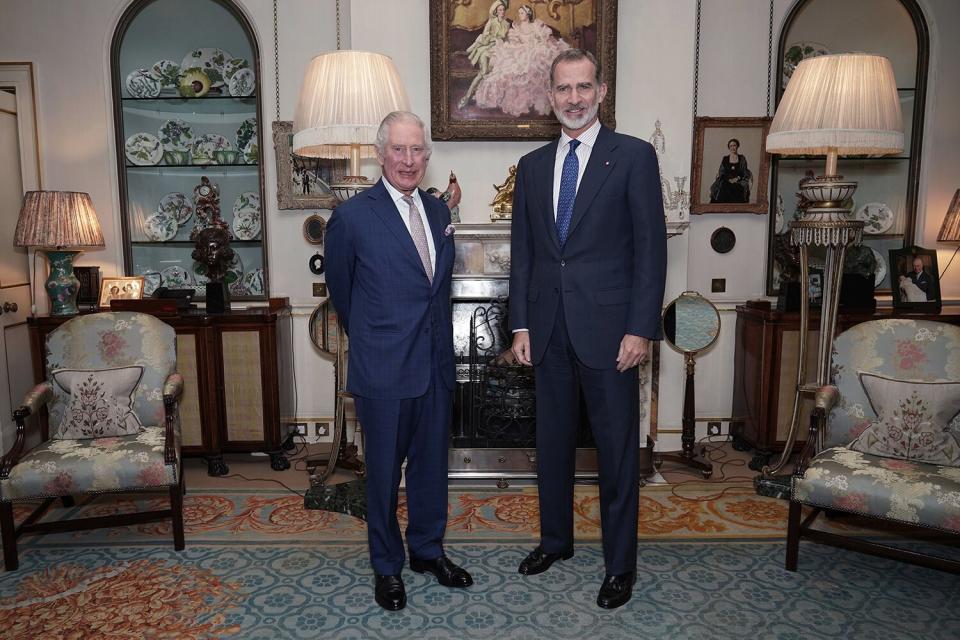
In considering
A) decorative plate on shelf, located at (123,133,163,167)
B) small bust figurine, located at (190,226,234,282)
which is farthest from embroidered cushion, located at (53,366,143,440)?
decorative plate on shelf, located at (123,133,163,167)

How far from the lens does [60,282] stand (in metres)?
3.56

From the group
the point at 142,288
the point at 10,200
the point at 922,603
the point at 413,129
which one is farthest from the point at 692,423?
the point at 10,200

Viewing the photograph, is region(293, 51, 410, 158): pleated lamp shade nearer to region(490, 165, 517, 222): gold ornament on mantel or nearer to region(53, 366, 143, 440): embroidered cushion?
region(490, 165, 517, 222): gold ornament on mantel

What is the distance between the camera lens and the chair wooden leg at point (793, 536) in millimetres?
2488

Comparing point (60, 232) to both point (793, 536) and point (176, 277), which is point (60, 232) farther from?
point (793, 536)

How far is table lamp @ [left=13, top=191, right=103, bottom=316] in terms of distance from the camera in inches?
134

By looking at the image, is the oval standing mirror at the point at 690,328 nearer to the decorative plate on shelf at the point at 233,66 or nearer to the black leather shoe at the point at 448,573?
the black leather shoe at the point at 448,573

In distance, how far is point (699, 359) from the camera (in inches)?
163

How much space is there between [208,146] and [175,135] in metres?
0.22

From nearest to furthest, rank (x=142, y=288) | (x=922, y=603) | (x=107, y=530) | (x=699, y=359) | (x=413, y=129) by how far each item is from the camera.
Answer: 1. (x=413, y=129)
2. (x=922, y=603)
3. (x=107, y=530)
4. (x=142, y=288)
5. (x=699, y=359)

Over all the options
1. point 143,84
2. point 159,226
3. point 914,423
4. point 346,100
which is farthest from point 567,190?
point 143,84

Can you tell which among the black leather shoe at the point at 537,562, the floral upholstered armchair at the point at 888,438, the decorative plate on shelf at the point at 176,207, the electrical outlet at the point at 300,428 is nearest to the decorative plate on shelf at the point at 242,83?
the decorative plate on shelf at the point at 176,207

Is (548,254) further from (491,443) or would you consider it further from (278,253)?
(278,253)

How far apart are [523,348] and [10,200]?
11.2 ft
